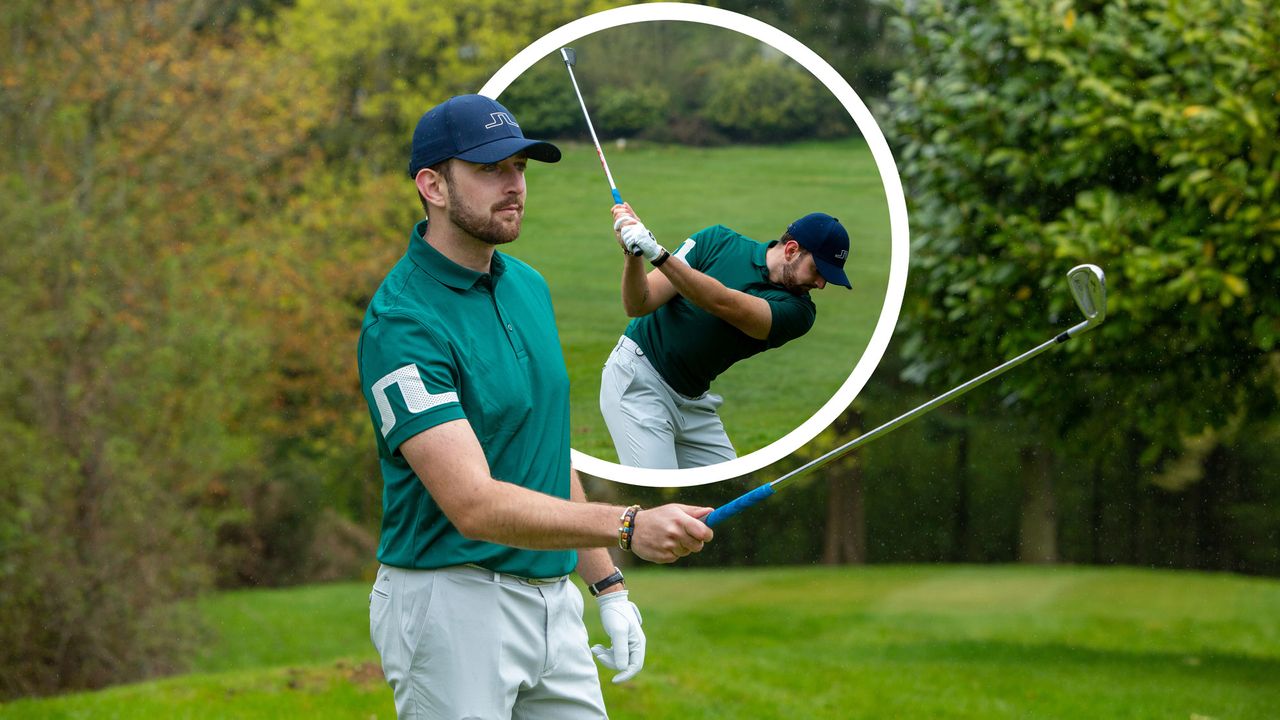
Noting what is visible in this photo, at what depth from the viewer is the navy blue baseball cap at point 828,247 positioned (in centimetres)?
280

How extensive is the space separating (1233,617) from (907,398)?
2.98 metres

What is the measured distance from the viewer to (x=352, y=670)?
646 cm

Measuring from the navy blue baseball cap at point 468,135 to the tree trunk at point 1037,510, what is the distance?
1037 cm

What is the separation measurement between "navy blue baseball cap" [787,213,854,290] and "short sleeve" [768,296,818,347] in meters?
→ 0.07

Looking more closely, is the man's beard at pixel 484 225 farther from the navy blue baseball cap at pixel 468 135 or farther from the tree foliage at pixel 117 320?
the tree foliage at pixel 117 320

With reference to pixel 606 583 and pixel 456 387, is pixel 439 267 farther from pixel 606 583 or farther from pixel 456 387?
pixel 606 583

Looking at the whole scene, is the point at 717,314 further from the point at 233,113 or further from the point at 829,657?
the point at 233,113

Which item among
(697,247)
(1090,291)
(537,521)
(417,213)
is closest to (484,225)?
(697,247)

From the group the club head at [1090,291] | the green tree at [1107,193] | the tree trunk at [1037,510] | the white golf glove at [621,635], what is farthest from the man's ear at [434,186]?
the tree trunk at [1037,510]

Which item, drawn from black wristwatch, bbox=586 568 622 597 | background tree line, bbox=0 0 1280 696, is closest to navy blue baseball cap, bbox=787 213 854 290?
background tree line, bbox=0 0 1280 696

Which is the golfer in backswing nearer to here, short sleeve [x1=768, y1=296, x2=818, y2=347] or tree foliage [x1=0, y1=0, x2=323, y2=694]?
short sleeve [x1=768, y1=296, x2=818, y2=347]

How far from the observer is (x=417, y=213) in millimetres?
10852

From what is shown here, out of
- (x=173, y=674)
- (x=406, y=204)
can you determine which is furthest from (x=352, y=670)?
(x=406, y=204)

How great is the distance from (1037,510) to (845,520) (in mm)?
1769
